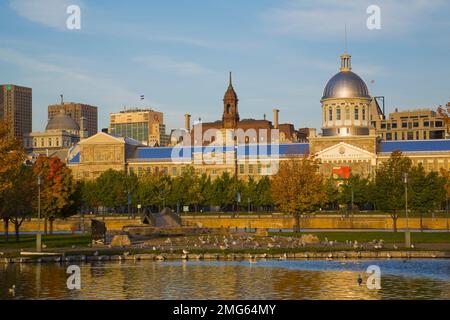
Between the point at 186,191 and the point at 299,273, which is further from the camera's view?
the point at 186,191

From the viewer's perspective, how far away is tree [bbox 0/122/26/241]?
5916 cm

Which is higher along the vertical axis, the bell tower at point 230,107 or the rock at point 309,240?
the bell tower at point 230,107

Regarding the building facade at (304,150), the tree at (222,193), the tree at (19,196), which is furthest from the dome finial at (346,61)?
the tree at (19,196)

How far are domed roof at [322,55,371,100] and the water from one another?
97.4 m

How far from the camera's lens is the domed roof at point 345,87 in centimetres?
14088

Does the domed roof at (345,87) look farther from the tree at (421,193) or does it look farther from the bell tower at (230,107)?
the tree at (421,193)

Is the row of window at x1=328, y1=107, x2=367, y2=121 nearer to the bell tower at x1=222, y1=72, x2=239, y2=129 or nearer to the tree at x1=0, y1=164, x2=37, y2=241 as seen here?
the bell tower at x1=222, y1=72, x2=239, y2=129

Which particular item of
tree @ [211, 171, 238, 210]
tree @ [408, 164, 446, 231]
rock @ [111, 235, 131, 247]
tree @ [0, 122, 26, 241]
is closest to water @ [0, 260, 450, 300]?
rock @ [111, 235, 131, 247]

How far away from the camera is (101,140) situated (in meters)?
162

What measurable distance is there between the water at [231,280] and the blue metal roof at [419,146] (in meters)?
98.6
